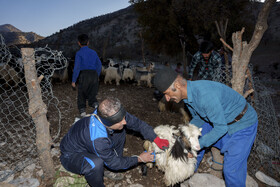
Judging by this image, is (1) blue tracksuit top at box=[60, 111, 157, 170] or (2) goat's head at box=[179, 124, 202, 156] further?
(2) goat's head at box=[179, 124, 202, 156]

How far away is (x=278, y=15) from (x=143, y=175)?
Answer: 37237mm

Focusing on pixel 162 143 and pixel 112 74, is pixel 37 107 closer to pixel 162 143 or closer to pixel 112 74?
pixel 162 143

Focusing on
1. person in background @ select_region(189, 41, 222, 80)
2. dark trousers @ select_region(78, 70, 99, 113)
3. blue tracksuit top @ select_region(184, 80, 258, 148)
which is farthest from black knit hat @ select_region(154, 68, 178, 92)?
dark trousers @ select_region(78, 70, 99, 113)

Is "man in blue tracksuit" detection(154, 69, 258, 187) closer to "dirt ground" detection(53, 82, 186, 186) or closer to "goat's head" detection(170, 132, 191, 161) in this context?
"goat's head" detection(170, 132, 191, 161)

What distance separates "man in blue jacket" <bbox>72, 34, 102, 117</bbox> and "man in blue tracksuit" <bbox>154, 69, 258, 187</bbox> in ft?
8.57

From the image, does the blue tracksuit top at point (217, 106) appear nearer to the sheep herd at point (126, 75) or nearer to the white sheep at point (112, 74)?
the sheep herd at point (126, 75)

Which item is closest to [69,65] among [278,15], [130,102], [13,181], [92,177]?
[130,102]

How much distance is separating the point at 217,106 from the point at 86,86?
3100 mm

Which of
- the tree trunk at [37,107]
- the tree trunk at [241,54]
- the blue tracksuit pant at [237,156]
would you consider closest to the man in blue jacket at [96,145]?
the tree trunk at [37,107]

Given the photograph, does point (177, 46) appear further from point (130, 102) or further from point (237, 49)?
point (237, 49)

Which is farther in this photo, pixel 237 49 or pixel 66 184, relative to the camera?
pixel 237 49

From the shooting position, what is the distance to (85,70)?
165 inches

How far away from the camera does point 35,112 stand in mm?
2275

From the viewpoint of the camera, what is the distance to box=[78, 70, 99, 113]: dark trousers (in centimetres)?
420
